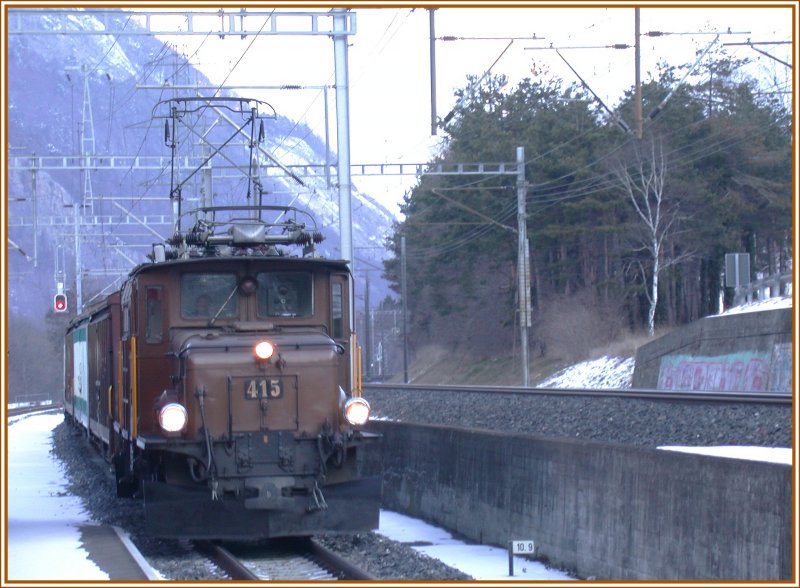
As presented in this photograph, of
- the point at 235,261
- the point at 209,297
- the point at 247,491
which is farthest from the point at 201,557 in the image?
the point at 235,261

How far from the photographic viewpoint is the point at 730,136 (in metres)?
48.9

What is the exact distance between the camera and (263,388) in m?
12.2

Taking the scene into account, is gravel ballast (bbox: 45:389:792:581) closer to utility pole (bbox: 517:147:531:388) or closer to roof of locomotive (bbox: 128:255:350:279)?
roof of locomotive (bbox: 128:255:350:279)

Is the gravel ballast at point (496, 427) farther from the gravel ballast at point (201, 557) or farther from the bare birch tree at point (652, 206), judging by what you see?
the bare birch tree at point (652, 206)

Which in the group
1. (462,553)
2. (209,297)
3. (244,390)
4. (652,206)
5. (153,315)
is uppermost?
(652,206)

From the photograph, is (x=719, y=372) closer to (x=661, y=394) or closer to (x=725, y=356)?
(x=725, y=356)

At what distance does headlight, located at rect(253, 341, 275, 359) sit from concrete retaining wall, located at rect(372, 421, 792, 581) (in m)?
3.53

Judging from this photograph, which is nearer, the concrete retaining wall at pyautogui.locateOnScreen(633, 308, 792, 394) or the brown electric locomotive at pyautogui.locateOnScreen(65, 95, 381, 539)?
the brown electric locomotive at pyautogui.locateOnScreen(65, 95, 381, 539)

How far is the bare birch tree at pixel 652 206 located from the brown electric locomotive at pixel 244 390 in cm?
3748

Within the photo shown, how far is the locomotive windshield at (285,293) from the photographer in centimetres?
1315

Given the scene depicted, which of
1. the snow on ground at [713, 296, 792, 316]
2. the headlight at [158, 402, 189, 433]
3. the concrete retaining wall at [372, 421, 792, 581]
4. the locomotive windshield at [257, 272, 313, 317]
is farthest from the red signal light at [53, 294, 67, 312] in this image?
the headlight at [158, 402, 189, 433]

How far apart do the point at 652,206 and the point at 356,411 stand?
137 ft

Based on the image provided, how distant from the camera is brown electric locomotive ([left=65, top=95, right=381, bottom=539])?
1199 centimetres

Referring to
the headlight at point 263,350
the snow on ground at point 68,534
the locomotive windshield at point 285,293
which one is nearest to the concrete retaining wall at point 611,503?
the snow on ground at point 68,534
